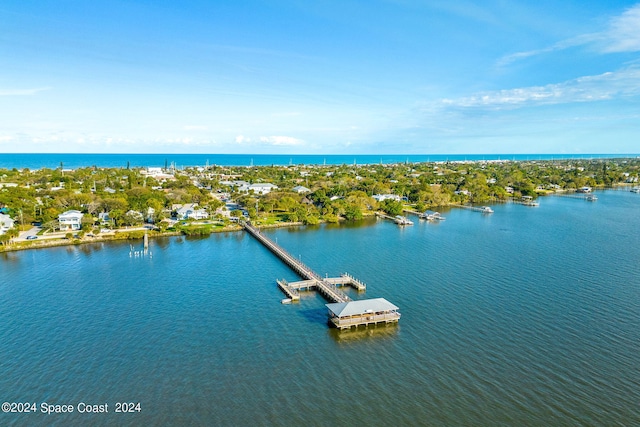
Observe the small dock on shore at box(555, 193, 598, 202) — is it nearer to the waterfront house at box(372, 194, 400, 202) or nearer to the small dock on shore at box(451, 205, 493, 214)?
the small dock on shore at box(451, 205, 493, 214)

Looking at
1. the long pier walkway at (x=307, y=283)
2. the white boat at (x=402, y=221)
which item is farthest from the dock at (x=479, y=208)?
the long pier walkway at (x=307, y=283)

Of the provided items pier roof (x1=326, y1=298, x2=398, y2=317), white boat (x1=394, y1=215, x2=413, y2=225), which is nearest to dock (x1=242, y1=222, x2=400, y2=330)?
pier roof (x1=326, y1=298, x2=398, y2=317)

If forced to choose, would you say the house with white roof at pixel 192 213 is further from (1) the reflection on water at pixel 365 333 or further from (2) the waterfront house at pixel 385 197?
(1) the reflection on water at pixel 365 333

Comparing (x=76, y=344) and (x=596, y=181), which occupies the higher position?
(x=596, y=181)

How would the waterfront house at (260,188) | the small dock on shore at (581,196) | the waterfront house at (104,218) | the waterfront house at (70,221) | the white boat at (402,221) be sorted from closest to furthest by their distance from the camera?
1. the waterfront house at (70,221)
2. the waterfront house at (104,218)
3. the white boat at (402,221)
4. the waterfront house at (260,188)
5. the small dock on shore at (581,196)

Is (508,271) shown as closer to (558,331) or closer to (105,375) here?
(558,331)

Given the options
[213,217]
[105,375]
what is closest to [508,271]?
[105,375]

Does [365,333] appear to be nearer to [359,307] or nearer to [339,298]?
[359,307]
